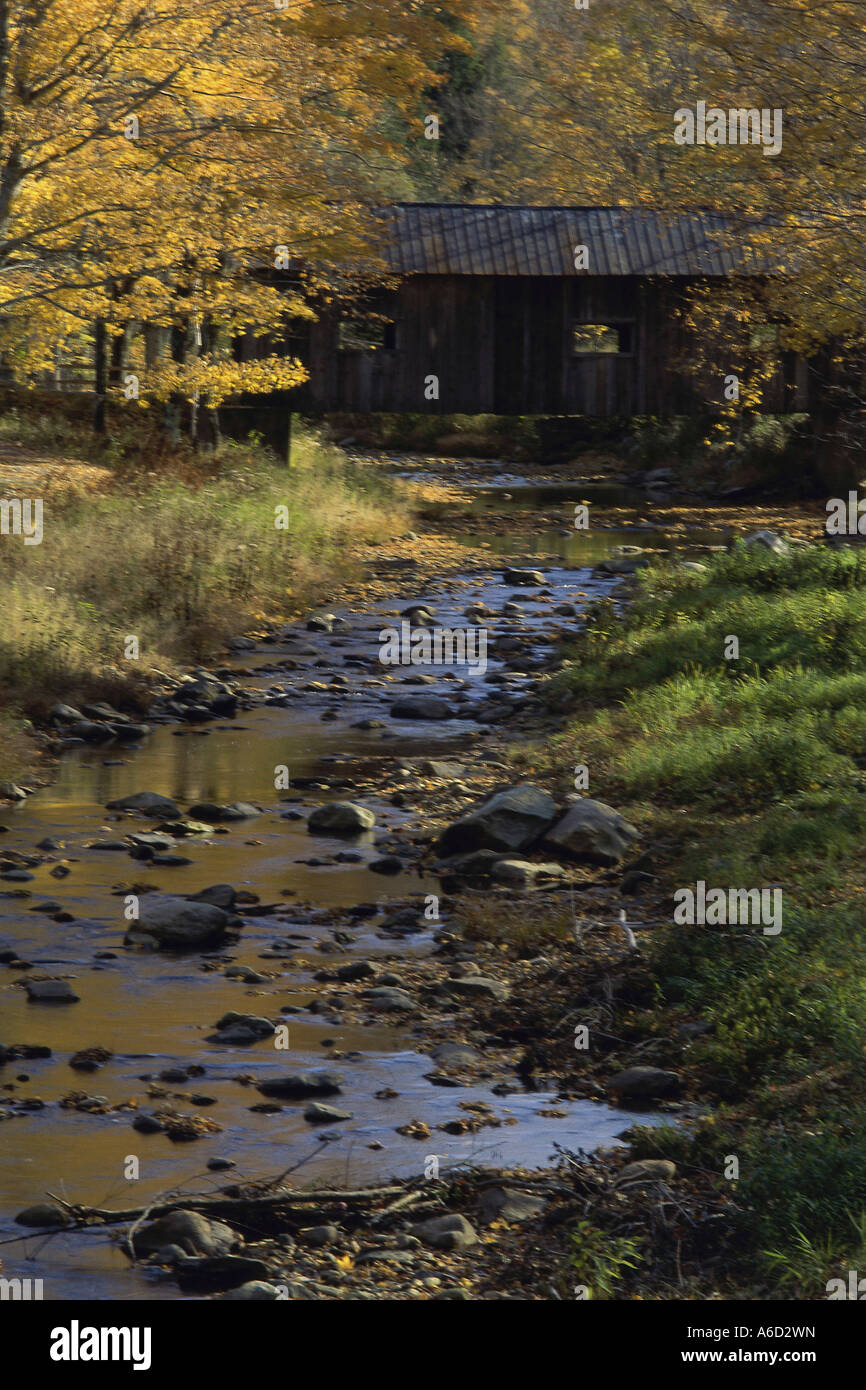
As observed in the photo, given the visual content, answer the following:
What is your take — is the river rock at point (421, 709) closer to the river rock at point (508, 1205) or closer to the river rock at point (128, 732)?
the river rock at point (128, 732)

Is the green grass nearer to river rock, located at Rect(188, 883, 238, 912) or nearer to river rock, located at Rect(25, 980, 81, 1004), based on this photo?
river rock, located at Rect(188, 883, 238, 912)

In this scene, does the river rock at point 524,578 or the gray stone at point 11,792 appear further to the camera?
the river rock at point 524,578

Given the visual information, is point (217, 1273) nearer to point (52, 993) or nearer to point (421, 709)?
point (52, 993)

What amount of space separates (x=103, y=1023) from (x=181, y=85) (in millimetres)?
12903

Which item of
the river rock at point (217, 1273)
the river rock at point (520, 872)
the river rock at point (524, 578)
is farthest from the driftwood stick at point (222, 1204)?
the river rock at point (524, 578)

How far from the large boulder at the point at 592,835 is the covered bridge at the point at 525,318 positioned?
76.0 feet

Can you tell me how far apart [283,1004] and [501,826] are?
8.69 feet

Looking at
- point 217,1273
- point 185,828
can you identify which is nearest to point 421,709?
point 185,828

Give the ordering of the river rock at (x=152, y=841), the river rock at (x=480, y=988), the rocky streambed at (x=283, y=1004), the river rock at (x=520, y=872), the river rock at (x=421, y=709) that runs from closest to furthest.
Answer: the rocky streambed at (x=283, y=1004) < the river rock at (x=480, y=988) < the river rock at (x=520, y=872) < the river rock at (x=152, y=841) < the river rock at (x=421, y=709)

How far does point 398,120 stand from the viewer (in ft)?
155

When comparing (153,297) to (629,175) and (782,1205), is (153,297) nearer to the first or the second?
(782,1205)

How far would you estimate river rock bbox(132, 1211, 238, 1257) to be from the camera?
525cm

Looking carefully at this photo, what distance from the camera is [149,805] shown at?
11023mm

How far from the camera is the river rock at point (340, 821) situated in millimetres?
10625
